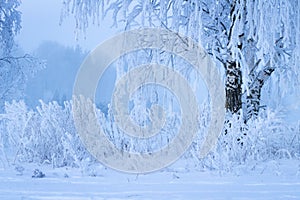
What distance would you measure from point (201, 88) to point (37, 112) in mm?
2286

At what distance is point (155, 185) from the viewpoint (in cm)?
279

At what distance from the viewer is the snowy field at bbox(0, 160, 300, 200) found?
2.42 meters

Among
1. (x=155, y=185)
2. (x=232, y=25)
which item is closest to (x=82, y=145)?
(x=155, y=185)

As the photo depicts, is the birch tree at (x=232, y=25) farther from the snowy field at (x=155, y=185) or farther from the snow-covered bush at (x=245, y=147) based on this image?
the snowy field at (x=155, y=185)

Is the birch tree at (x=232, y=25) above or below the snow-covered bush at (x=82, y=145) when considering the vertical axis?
above

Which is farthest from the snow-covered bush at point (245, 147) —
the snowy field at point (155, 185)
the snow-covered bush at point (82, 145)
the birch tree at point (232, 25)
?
Answer: the birch tree at point (232, 25)

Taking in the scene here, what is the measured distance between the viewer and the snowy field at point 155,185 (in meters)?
2.42

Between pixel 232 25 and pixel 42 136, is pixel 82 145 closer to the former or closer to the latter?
pixel 42 136

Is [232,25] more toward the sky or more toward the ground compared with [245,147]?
more toward the sky

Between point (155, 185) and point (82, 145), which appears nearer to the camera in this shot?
point (155, 185)

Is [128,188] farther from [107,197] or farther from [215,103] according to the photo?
[215,103]

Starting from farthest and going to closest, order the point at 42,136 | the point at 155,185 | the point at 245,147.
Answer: the point at 42,136, the point at 245,147, the point at 155,185

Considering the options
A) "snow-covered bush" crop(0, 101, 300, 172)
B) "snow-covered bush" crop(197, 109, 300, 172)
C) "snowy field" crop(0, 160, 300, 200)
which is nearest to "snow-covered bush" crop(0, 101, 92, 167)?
"snow-covered bush" crop(0, 101, 300, 172)

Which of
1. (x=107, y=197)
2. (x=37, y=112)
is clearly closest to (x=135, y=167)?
(x=107, y=197)
